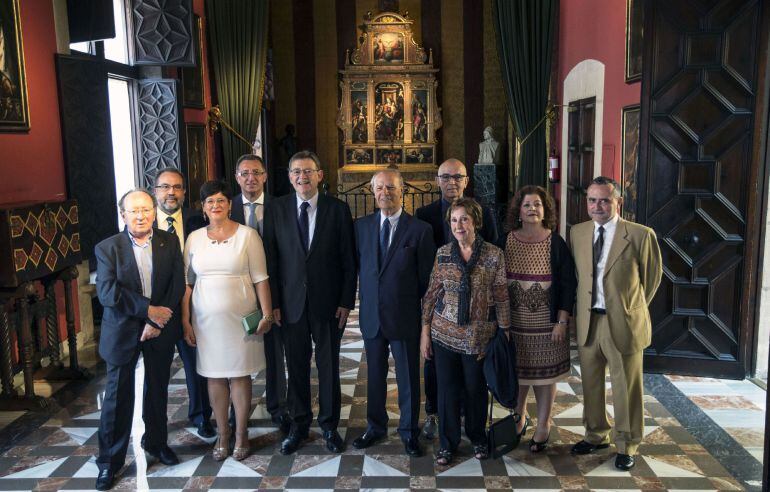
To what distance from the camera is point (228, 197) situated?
11.8ft

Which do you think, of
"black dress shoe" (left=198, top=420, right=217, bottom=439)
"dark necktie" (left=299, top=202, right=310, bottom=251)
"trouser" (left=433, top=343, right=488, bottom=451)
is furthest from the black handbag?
"black dress shoe" (left=198, top=420, right=217, bottom=439)

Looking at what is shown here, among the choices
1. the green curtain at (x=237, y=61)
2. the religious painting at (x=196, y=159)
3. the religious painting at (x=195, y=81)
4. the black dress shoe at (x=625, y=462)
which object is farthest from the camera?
the green curtain at (x=237, y=61)

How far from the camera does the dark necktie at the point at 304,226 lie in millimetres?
3725

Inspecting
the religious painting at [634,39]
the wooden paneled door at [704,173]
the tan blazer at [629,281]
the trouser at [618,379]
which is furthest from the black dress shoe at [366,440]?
the religious painting at [634,39]


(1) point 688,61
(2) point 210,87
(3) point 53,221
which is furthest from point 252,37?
(1) point 688,61

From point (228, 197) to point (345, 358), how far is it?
2.44 meters

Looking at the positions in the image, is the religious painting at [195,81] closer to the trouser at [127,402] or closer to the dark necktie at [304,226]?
the dark necktie at [304,226]

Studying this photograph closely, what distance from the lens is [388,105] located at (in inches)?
539

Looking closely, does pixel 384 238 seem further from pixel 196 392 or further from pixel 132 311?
pixel 196 392

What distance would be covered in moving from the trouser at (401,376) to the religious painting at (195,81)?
5666mm

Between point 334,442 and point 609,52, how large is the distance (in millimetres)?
4590

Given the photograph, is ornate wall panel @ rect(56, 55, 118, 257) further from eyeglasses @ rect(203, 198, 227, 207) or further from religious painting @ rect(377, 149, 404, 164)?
religious painting @ rect(377, 149, 404, 164)

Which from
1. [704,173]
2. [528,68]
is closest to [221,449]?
[704,173]

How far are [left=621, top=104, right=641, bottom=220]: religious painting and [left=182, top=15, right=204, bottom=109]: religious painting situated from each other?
203 inches
